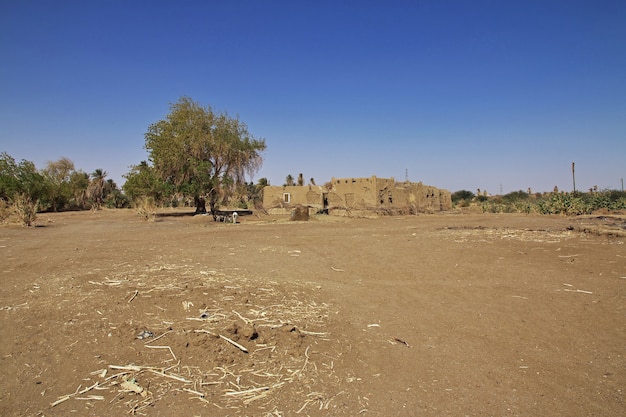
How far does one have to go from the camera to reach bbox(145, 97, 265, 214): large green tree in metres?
27.8

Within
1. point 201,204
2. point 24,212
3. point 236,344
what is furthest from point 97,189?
point 236,344

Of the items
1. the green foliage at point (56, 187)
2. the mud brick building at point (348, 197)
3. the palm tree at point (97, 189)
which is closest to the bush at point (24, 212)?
the green foliage at point (56, 187)

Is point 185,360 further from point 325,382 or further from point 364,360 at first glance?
point 364,360

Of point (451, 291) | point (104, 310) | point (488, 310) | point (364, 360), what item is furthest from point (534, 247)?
point (104, 310)

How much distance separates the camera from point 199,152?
28.2 m

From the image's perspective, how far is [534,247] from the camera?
10.5m

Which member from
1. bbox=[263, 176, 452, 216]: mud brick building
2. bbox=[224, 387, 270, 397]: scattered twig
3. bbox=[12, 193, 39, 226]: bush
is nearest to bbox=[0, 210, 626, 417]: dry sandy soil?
bbox=[224, 387, 270, 397]: scattered twig

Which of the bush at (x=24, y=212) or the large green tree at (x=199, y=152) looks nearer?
the bush at (x=24, y=212)

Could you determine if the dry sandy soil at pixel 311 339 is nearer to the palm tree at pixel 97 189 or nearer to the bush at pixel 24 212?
the bush at pixel 24 212

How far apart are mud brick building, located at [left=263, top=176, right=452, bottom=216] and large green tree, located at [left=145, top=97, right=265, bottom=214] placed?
147 inches

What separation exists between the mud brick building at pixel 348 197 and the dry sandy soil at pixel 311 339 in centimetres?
2197

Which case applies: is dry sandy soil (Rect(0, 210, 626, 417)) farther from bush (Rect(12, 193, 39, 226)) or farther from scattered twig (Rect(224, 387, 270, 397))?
bush (Rect(12, 193, 39, 226))

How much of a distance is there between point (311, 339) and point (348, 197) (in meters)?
27.2

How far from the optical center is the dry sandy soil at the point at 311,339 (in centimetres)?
321
